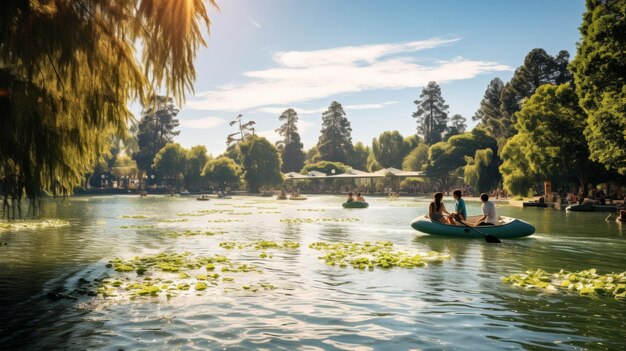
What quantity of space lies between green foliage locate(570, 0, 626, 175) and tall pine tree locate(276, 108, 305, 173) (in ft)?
363

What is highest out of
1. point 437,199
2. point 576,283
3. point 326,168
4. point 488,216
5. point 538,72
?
point 538,72

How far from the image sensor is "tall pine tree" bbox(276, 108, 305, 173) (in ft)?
475

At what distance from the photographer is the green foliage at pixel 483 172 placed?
2815 inches

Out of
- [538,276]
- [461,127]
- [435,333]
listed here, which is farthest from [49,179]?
[461,127]

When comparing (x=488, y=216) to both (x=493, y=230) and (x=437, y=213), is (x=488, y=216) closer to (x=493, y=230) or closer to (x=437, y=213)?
(x=493, y=230)

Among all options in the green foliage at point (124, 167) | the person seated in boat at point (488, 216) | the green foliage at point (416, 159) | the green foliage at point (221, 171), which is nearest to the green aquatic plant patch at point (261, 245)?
the person seated in boat at point (488, 216)

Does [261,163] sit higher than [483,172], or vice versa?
[261,163]

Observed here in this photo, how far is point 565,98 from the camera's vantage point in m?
48.2

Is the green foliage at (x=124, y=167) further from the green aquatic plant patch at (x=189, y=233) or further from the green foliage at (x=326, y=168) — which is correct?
the green aquatic plant patch at (x=189, y=233)

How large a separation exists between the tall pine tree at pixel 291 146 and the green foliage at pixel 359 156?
46.9 feet

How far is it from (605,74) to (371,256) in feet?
77.2

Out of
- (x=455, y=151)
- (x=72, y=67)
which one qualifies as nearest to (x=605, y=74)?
(x=72, y=67)

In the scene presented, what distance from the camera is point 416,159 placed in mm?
111312

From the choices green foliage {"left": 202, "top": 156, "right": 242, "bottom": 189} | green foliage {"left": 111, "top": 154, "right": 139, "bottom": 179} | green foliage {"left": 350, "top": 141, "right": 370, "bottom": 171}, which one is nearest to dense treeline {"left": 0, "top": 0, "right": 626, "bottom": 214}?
green foliage {"left": 202, "top": 156, "right": 242, "bottom": 189}
